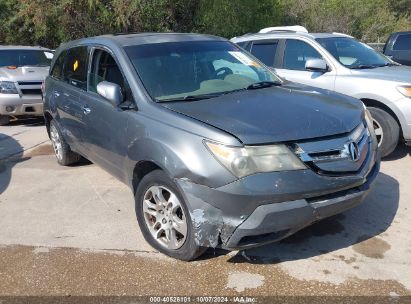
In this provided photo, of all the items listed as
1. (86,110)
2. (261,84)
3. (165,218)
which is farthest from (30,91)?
(165,218)

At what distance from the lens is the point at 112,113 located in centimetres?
412

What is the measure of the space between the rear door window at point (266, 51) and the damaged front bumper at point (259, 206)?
4.32m

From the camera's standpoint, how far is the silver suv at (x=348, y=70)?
581 cm

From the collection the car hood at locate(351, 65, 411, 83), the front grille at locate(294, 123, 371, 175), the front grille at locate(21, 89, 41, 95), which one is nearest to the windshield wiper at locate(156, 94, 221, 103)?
the front grille at locate(294, 123, 371, 175)

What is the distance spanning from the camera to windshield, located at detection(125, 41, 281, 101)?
3.98 metres

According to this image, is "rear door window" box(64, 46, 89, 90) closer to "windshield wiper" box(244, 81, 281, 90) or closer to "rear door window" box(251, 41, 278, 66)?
"windshield wiper" box(244, 81, 281, 90)

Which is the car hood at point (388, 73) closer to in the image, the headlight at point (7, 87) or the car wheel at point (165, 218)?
the car wheel at point (165, 218)

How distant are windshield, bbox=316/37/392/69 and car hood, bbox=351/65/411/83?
0.24 metres

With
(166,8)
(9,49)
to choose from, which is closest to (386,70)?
(9,49)

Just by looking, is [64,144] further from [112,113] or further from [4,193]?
[112,113]

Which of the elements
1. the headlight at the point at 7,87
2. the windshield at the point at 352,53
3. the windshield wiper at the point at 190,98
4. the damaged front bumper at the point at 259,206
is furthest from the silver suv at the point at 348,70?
the headlight at the point at 7,87

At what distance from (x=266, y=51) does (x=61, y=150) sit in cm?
356

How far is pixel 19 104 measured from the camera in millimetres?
9070

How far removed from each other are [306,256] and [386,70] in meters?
3.66
